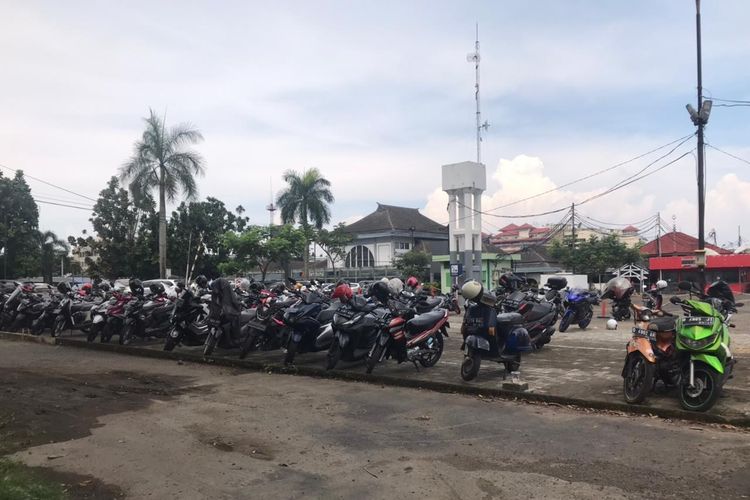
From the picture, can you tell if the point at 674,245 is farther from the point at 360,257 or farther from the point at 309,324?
the point at 309,324

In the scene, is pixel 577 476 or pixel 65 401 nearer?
pixel 577 476

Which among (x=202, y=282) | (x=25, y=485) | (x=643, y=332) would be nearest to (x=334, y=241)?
(x=202, y=282)

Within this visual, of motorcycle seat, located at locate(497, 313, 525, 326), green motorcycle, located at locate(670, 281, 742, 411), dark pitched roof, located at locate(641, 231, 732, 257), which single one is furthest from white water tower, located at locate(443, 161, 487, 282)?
dark pitched roof, located at locate(641, 231, 732, 257)

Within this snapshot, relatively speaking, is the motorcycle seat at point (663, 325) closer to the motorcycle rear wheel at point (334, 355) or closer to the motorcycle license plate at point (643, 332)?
the motorcycle license plate at point (643, 332)

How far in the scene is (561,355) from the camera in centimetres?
991

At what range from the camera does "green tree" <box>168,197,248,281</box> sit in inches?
1531

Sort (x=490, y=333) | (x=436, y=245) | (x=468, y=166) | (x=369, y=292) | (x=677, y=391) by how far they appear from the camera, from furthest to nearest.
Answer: (x=436, y=245)
(x=468, y=166)
(x=369, y=292)
(x=490, y=333)
(x=677, y=391)

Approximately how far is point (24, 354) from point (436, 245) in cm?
4635

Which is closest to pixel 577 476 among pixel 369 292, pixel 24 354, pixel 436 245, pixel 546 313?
pixel 369 292

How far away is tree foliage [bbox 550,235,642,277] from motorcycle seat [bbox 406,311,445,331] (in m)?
36.6

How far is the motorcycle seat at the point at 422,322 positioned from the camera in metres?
8.26

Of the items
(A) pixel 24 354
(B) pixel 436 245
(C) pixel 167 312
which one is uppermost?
(B) pixel 436 245

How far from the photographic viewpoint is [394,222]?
55406 millimetres

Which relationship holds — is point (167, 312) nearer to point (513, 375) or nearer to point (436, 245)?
point (513, 375)
